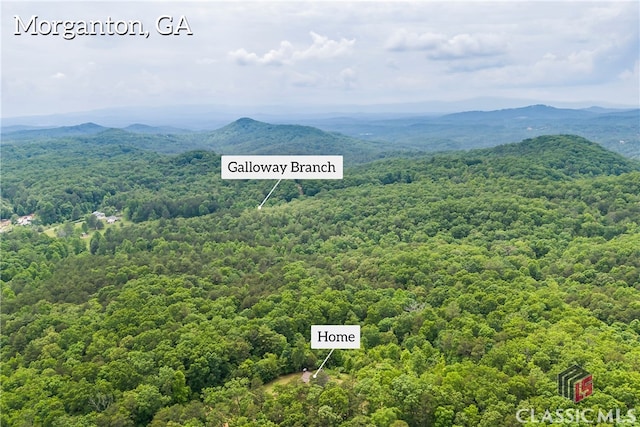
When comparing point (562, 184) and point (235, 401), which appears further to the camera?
point (562, 184)

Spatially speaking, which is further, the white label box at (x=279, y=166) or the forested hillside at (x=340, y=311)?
the white label box at (x=279, y=166)

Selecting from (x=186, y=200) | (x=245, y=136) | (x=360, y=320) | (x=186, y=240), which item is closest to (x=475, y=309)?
(x=360, y=320)

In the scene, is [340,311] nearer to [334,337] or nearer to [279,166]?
[334,337]

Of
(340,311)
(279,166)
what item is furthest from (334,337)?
(279,166)

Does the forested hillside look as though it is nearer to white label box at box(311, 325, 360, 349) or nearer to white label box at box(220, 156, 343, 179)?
white label box at box(311, 325, 360, 349)

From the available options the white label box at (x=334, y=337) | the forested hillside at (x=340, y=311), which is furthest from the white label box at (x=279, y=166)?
the forested hillside at (x=340, y=311)

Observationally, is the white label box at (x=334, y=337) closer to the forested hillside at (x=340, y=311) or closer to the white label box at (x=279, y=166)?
the forested hillside at (x=340, y=311)

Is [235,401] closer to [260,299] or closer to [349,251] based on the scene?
[260,299]
